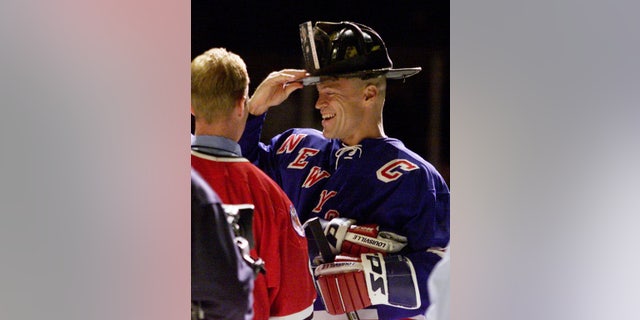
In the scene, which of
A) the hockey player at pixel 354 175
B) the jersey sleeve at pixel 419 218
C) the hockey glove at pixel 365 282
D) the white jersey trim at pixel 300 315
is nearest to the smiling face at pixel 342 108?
the hockey player at pixel 354 175

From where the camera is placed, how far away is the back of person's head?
2643mm

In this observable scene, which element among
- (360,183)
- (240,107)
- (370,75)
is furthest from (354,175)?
(240,107)

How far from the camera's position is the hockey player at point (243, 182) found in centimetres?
262

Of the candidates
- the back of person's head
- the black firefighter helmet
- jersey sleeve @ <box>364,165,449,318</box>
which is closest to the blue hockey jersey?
jersey sleeve @ <box>364,165,449,318</box>

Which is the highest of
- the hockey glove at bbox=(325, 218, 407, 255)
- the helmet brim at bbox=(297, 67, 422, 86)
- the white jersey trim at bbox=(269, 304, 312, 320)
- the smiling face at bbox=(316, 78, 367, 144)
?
the helmet brim at bbox=(297, 67, 422, 86)

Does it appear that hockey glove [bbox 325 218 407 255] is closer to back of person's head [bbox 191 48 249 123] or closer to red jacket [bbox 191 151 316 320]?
red jacket [bbox 191 151 316 320]

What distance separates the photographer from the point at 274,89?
272 cm

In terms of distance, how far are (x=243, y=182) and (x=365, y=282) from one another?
1.95 feet

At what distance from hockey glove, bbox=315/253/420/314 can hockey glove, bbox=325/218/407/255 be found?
0.09ft

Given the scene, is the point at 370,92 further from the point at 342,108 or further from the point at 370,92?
the point at 342,108

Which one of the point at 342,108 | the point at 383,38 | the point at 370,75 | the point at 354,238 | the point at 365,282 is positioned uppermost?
the point at 383,38

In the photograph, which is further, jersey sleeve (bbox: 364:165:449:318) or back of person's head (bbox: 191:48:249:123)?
jersey sleeve (bbox: 364:165:449:318)
